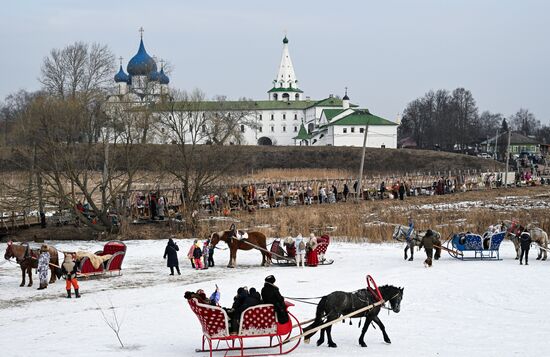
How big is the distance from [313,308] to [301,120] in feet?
387

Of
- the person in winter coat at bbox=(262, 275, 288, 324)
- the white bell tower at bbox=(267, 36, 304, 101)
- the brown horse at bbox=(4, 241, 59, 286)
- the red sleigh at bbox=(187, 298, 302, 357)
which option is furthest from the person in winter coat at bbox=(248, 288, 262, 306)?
the white bell tower at bbox=(267, 36, 304, 101)

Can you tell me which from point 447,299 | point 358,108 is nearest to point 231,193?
point 447,299

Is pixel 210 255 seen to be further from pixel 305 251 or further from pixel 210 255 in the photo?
pixel 305 251

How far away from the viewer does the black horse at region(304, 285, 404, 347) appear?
12.7 metres

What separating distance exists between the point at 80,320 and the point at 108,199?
21.0m

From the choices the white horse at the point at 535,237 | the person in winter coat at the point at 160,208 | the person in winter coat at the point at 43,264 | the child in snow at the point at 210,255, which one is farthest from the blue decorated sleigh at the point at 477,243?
the person in winter coat at the point at 160,208

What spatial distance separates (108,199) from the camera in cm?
3606

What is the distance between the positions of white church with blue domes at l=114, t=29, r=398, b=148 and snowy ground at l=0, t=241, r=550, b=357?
68903mm

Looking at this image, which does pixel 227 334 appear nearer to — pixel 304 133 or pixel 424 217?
pixel 424 217

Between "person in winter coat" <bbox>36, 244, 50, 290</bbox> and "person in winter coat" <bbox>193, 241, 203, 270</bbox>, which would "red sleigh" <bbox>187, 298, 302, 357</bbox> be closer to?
"person in winter coat" <bbox>36, 244, 50, 290</bbox>

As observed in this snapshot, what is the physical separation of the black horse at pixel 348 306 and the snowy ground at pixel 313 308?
11.4 inches

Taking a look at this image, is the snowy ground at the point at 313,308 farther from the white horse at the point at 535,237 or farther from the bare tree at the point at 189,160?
the bare tree at the point at 189,160

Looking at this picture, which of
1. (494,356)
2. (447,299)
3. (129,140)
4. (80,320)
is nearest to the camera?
(494,356)

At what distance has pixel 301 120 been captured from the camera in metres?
133
